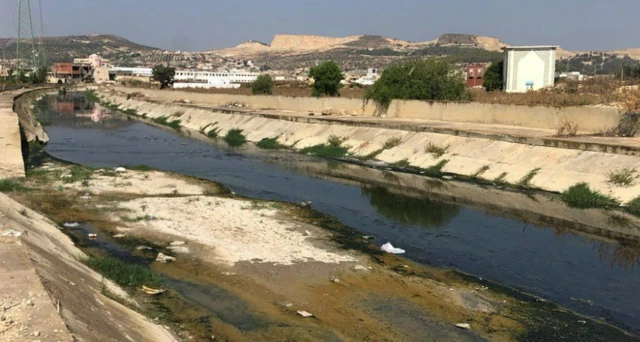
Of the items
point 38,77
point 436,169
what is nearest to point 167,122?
point 436,169

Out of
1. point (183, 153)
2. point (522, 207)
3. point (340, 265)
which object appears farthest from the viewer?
point (183, 153)

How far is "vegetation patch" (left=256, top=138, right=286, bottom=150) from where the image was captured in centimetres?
3531

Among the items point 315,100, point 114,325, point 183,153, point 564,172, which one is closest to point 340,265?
point 114,325

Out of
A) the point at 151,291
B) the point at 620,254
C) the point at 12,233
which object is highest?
the point at 12,233

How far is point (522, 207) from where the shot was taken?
60.5 feet

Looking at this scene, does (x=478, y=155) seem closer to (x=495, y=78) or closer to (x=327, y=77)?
(x=327, y=77)

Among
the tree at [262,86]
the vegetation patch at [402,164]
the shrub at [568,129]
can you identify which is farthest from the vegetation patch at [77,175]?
the tree at [262,86]

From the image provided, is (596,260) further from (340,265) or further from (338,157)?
(338,157)

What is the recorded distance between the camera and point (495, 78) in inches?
2287

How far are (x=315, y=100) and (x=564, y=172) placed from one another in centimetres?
2746

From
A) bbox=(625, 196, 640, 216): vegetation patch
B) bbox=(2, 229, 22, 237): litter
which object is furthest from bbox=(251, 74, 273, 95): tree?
bbox=(2, 229, 22, 237): litter

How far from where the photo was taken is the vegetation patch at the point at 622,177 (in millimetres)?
18719

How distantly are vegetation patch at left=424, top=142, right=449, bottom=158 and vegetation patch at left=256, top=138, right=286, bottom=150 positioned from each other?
10.5m

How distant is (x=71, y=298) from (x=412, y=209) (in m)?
12.8
